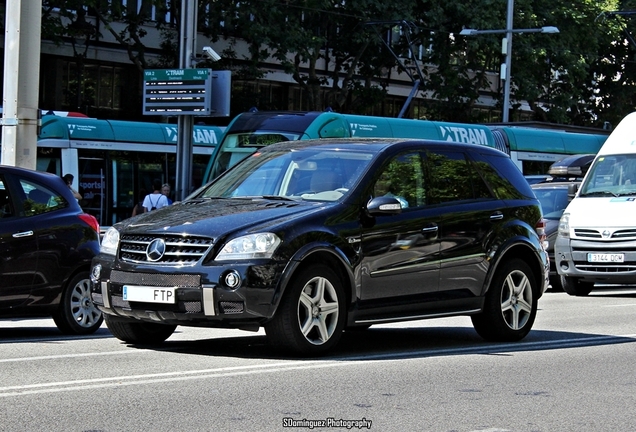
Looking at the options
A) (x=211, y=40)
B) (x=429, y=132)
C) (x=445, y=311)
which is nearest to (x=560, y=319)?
(x=445, y=311)

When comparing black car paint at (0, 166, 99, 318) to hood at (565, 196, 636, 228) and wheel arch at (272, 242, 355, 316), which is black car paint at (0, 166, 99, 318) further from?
hood at (565, 196, 636, 228)

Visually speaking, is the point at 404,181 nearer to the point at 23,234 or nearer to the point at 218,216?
the point at 218,216

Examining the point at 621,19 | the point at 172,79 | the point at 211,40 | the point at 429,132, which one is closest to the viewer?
the point at 172,79

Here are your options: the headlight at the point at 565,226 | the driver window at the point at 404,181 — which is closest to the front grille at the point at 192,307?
the driver window at the point at 404,181

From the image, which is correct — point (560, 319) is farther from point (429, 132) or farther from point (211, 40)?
point (211, 40)

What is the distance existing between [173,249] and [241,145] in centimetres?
1605

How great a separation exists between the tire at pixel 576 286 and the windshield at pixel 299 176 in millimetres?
10643

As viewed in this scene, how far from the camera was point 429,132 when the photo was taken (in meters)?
31.3

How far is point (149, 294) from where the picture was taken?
956 cm

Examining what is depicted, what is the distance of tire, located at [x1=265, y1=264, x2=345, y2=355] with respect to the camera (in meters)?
9.53

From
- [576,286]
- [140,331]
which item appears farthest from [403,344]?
[576,286]

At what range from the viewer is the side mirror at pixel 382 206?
10148 millimetres

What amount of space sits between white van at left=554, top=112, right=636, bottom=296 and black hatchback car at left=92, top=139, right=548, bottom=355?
7.61 meters

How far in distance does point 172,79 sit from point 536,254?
16.0 m
